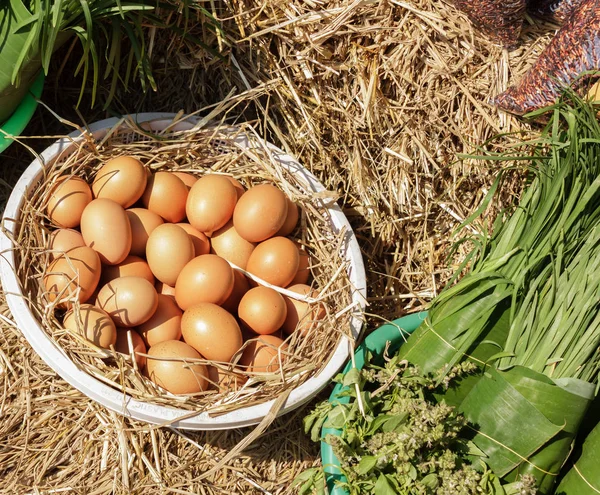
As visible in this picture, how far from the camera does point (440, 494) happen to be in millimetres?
1251

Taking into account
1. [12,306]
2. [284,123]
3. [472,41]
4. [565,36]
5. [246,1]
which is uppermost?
[565,36]

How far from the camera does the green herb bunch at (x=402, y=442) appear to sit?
1263 millimetres

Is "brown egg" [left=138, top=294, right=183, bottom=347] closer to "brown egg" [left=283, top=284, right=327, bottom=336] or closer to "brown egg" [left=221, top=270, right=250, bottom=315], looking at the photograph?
"brown egg" [left=221, top=270, right=250, bottom=315]

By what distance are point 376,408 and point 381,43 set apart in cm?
112

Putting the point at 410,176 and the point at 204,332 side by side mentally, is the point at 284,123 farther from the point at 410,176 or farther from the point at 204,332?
the point at 204,332

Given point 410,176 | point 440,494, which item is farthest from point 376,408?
point 410,176

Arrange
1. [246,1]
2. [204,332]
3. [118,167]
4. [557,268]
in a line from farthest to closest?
[246,1]
[118,167]
[204,332]
[557,268]

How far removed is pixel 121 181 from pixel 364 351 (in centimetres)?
82

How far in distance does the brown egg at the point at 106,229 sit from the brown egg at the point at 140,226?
82 mm

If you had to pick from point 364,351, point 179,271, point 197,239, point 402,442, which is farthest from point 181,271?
point 402,442

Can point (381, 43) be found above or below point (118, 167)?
above

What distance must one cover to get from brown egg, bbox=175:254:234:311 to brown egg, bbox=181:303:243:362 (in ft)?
0.13

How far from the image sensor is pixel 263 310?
1.61 metres

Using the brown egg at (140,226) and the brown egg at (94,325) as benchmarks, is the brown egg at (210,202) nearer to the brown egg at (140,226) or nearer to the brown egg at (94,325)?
the brown egg at (140,226)
